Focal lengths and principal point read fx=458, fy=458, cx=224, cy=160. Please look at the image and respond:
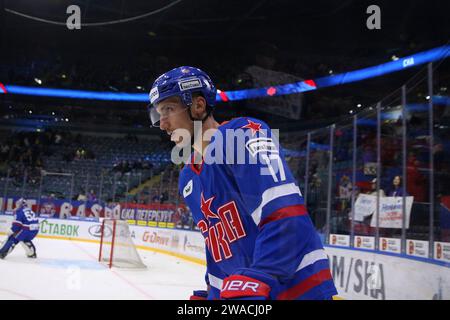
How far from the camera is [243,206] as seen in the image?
1.21m

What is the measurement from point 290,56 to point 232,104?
3488 mm

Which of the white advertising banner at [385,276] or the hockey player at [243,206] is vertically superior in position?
the hockey player at [243,206]

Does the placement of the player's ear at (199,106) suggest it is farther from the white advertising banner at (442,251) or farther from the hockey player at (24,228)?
the hockey player at (24,228)

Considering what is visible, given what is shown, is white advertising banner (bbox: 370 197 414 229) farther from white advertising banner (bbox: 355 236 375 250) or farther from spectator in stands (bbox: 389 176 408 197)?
→ white advertising banner (bbox: 355 236 375 250)

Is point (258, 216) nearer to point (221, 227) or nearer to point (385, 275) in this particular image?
point (221, 227)

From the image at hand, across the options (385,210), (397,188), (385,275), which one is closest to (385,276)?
(385,275)

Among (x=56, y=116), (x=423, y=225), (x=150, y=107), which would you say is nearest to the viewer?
(x=150, y=107)

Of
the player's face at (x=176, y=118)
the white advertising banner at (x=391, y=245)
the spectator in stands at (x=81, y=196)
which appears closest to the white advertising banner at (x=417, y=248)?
the white advertising banner at (x=391, y=245)

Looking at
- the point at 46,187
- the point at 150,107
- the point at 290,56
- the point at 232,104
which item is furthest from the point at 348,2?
the point at 150,107

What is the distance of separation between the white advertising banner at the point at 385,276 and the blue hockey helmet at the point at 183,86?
3.01 meters

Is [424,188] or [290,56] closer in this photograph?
[424,188]

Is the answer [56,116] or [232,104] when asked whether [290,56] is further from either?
[56,116]

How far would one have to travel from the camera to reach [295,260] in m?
1.02

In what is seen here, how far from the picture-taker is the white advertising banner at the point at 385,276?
3902 mm
